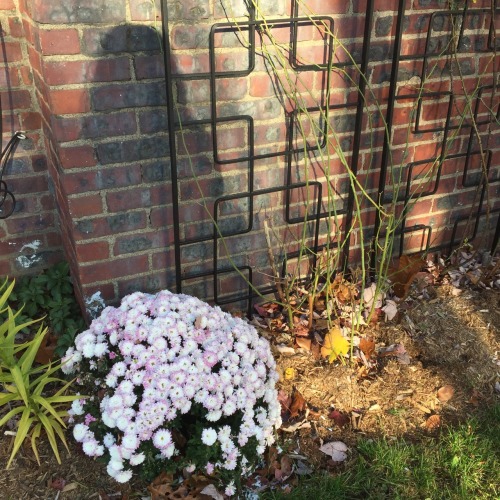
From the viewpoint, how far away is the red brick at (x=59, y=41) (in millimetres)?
1865

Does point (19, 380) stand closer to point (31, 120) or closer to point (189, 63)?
point (31, 120)

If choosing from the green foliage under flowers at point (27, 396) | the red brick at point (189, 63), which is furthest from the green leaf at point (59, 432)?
the red brick at point (189, 63)

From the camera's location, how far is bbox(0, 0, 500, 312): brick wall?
6.45 feet

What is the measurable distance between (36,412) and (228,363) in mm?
670

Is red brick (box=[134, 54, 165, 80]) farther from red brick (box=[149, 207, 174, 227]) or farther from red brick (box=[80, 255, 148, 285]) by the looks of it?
red brick (box=[80, 255, 148, 285])

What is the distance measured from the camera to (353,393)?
231 centimetres

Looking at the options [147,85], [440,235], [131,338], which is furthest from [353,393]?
[147,85]

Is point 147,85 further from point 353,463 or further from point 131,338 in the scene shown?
point 353,463

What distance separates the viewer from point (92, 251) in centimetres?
224

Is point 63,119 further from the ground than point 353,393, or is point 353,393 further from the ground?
point 63,119

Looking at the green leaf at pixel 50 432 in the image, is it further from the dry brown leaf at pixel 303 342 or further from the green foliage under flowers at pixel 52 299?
the dry brown leaf at pixel 303 342

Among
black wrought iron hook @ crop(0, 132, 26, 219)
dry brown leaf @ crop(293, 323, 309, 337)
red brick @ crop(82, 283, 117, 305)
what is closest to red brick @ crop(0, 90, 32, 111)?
black wrought iron hook @ crop(0, 132, 26, 219)

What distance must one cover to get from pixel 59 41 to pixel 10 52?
1.57 ft

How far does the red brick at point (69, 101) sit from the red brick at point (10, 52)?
0.44 m
